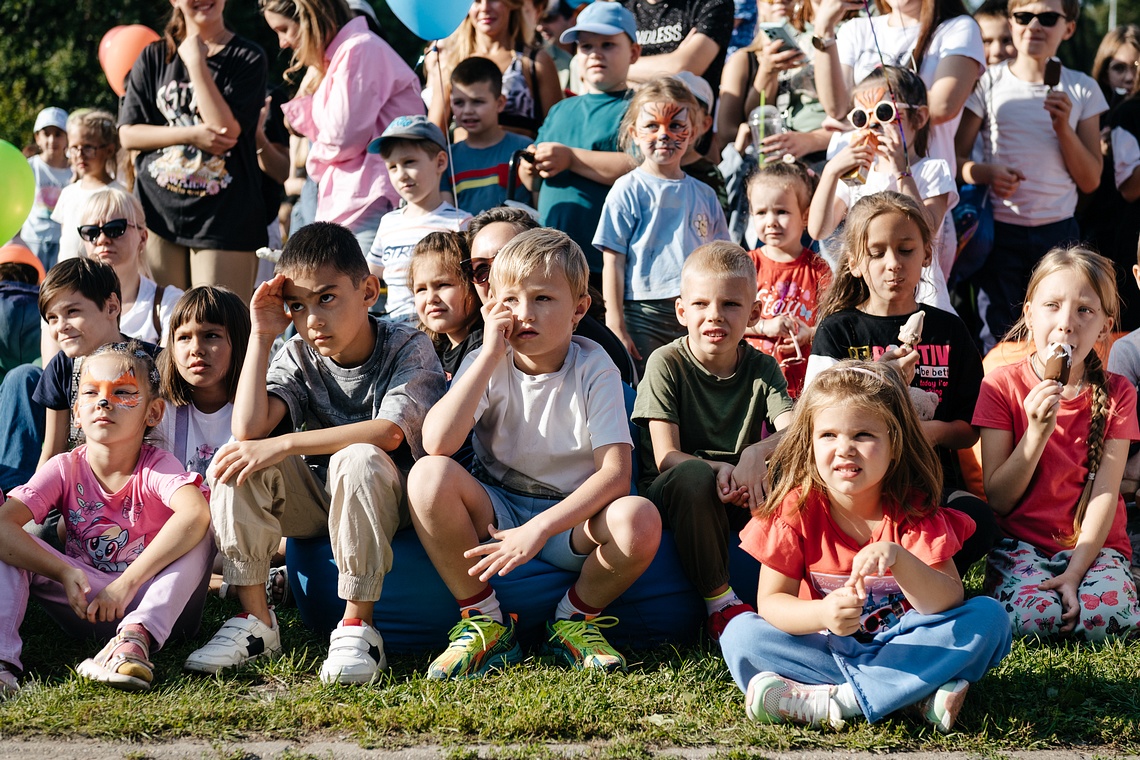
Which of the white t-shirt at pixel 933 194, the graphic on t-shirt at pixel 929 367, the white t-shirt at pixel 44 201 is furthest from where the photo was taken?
the white t-shirt at pixel 44 201

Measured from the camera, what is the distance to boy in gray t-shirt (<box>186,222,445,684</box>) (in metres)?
3.65

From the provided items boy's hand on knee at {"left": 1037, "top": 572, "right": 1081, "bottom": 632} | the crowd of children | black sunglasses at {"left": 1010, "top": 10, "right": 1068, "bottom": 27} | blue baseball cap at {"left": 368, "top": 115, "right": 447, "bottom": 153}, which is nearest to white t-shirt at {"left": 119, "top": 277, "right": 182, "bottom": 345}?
the crowd of children

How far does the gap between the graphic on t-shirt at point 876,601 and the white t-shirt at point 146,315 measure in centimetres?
334

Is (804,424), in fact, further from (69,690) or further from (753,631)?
(69,690)

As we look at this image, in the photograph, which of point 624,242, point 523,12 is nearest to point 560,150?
point 624,242

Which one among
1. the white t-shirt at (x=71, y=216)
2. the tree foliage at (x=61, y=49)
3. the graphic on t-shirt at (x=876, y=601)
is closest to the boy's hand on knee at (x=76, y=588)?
the graphic on t-shirt at (x=876, y=601)

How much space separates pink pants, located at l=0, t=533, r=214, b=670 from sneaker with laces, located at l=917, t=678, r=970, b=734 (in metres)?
2.28

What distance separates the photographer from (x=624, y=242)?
556cm

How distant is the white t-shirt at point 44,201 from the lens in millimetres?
7809

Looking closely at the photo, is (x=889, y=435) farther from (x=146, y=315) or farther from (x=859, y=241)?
(x=146, y=315)

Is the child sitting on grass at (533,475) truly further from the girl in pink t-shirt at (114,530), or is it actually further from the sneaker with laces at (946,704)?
the sneaker with laces at (946,704)

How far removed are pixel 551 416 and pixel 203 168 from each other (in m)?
3.19

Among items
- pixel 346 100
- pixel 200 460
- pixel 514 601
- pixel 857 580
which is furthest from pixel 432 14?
pixel 857 580

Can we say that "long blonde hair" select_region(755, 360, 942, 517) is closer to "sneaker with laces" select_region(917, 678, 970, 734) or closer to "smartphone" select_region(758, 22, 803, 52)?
"sneaker with laces" select_region(917, 678, 970, 734)
